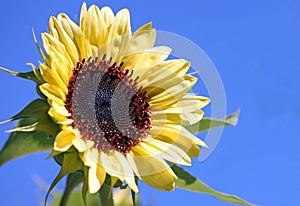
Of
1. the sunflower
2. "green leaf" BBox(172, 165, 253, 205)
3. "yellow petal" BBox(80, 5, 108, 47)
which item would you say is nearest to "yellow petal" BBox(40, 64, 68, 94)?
the sunflower

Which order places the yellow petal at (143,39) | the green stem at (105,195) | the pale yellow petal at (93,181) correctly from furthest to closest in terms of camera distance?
the yellow petal at (143,39) < the green stem at (105,195) < the pale yellow petal at (93,181)

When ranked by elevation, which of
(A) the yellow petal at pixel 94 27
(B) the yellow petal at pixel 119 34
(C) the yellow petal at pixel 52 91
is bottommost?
(C) the yellow petal at pixel 52 91

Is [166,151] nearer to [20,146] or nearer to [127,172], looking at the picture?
[127,172]

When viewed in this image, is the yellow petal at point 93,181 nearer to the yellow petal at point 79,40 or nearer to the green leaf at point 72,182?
the green leaf at point 72,182

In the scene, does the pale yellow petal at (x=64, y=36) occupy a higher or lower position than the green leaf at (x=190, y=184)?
lower

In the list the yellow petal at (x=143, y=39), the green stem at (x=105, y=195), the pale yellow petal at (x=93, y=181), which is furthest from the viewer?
the yellow petal at (x=143, y=39)

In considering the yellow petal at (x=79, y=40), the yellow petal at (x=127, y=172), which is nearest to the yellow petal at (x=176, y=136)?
the yellow petal at (x=127, y=172)

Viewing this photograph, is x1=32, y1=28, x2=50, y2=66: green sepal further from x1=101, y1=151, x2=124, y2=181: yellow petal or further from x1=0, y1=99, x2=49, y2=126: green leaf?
x1=101, y1=151, x2=124, y2=181: yellow petal
